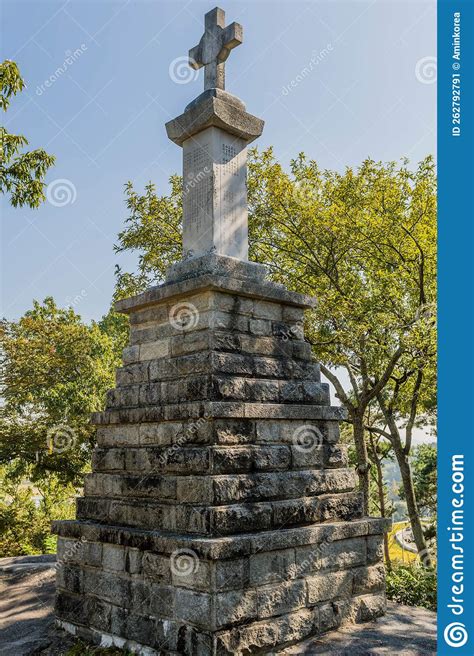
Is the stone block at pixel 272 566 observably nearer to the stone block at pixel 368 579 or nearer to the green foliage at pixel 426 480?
the stone block at pixel 368 579

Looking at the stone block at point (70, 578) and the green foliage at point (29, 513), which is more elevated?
the stone block at point (70, 578)

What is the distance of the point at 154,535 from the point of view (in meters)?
4.63

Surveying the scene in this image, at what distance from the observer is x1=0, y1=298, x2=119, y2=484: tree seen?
54.1ft

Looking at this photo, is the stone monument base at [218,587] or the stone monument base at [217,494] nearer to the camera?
the stone monument base at [218,587]

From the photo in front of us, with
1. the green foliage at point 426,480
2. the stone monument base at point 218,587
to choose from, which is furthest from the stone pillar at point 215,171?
the green foliage at point 426,480

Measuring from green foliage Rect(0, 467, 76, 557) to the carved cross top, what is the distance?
13.2 meters

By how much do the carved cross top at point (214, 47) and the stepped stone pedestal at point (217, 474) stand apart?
23mm

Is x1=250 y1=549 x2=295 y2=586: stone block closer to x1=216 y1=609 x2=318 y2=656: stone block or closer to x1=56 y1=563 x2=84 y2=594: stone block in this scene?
x1=216 y1=609 x2=318 y2=656: stone block

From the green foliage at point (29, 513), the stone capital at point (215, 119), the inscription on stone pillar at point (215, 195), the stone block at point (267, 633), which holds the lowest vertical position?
the green foliage at point (29, 513)

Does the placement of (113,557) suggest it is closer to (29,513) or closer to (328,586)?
(328,586)

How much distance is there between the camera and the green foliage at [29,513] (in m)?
16.3

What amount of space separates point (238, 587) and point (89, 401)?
12.9m

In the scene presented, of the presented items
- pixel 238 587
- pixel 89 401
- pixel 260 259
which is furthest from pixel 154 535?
pixel 89 401

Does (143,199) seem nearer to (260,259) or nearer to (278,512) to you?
(260,259)
